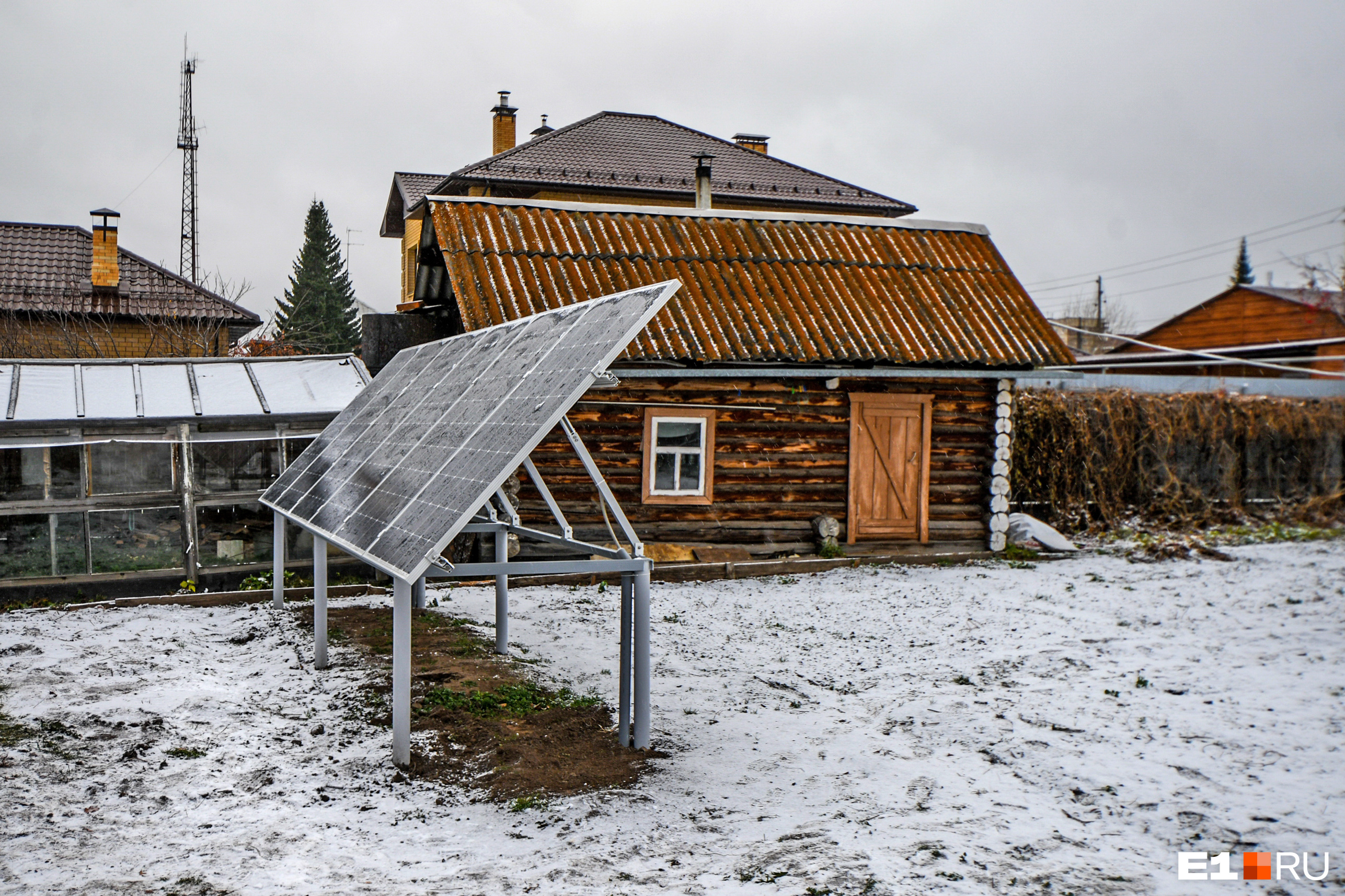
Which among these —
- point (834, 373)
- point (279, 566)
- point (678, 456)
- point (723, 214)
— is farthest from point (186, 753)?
point (723, 214)

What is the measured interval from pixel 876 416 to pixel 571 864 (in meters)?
9.49

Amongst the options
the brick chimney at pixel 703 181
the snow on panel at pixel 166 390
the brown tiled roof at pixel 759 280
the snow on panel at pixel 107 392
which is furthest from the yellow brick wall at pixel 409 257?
the snow on panel at pixel 107 392

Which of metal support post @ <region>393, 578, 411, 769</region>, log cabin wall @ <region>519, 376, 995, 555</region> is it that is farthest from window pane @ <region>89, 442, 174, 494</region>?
metal support post @ <region>393, 578, 411, 769</region>

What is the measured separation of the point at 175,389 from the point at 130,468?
1.08 metres

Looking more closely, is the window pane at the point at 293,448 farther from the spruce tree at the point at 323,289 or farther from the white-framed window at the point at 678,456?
the spruce tree at the point at 323,289

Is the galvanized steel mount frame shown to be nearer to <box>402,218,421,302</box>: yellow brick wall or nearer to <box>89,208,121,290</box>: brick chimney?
<box>89,208,121,290</box>: brick chimney

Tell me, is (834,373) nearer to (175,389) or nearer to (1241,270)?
(175,389)

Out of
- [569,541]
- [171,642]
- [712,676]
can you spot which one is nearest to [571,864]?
[569,541]

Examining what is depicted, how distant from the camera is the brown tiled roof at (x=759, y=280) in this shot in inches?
469

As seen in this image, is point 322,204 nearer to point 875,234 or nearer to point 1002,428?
point 875,234

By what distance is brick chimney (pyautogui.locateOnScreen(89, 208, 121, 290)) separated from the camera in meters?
20.8

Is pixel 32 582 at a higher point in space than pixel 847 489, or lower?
lower

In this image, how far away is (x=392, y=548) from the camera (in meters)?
4.99

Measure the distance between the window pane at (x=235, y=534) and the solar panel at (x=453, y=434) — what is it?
8.44 ft
